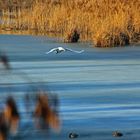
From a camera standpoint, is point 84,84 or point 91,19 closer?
point 84,84

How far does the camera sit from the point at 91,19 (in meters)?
15.3

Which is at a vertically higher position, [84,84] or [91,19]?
[84,84]

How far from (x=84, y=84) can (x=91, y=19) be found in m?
7.85

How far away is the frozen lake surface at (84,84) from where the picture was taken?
480 cm

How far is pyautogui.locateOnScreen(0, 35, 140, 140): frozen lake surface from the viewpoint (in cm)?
480

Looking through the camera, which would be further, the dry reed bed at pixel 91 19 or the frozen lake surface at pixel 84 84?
the dry reed bed at pixel 91 19

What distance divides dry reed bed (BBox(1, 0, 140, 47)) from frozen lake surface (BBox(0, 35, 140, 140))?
500mm

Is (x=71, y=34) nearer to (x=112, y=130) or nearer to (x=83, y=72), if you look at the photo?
(x=83, y=72)

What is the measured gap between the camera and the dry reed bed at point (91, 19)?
13.8 m

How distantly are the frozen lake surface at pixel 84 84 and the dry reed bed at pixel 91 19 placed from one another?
0.50 m

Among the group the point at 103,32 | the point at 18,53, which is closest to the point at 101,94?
the point at 18,53

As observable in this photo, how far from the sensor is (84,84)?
24.7ft

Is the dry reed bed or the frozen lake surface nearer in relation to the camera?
the frozen lake surface

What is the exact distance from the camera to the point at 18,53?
1144 cm
